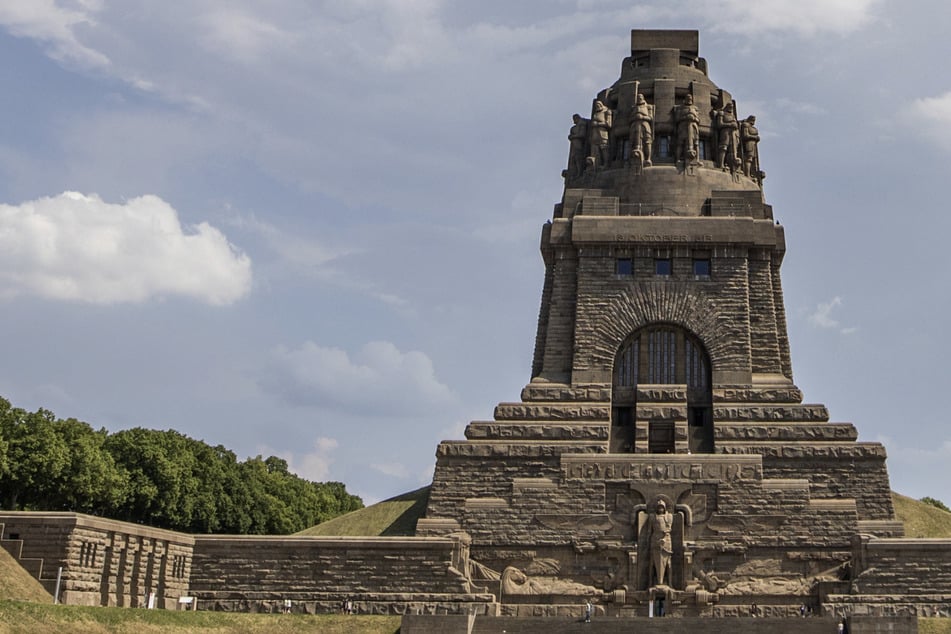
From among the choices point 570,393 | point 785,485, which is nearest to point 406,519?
point 570,393

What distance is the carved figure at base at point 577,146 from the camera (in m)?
54.1

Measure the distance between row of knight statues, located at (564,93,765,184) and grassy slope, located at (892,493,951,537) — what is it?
15.6m

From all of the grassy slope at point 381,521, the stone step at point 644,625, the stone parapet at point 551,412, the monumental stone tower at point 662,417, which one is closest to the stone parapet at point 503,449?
the monumental stone tower at point 662,417

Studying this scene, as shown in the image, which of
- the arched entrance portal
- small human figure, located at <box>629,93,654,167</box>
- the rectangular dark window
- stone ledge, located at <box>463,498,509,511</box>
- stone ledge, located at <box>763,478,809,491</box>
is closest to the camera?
stone ledge, located at <box>763,478,809,491</box>

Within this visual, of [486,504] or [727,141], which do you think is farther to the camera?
[727,141]

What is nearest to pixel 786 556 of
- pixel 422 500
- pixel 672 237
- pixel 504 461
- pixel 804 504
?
pixel 804 504

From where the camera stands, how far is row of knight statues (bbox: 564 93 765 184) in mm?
51375

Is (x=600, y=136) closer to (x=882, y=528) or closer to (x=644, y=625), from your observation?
(x=882, y=528)

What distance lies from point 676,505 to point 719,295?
35.6 ft

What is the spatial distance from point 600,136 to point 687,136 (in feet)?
13.0

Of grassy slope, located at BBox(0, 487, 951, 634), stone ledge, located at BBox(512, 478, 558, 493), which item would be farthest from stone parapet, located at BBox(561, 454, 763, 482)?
grassy slope, located at BBox(0, 487, 951, 634)

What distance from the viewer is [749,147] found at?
53344 mm

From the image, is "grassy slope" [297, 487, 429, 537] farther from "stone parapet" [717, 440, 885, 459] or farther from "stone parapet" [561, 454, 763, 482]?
"stone parapet" [717, 440, 885, 459]

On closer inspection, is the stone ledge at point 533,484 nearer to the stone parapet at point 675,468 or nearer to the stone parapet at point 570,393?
the stone parapet at point 675,468
